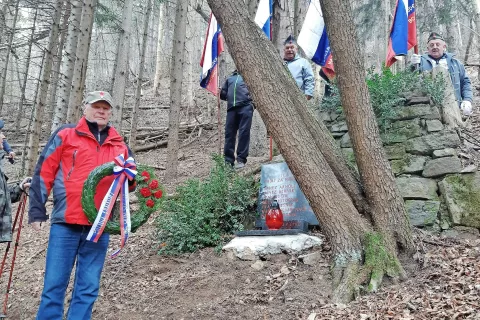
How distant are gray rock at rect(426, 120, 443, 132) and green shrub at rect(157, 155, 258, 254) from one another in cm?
237

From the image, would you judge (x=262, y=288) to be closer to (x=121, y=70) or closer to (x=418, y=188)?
(x=418, y=188)

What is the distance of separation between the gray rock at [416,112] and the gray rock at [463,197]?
0.97 metres

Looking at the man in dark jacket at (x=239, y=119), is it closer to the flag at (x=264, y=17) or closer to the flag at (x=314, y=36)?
the flag at (x=264, y=17)

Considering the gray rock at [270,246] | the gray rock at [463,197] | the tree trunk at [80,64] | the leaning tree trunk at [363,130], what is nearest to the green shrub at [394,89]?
the gray rock at [463,197]

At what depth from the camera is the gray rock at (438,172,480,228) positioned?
459 centimetres

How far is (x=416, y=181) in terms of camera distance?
16.5ft

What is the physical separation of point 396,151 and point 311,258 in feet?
6.88

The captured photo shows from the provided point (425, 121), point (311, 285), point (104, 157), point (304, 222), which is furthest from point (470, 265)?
point (104, 157)

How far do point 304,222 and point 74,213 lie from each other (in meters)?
2.60

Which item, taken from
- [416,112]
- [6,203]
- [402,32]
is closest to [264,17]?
[402,32]

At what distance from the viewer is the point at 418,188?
16.2 ft

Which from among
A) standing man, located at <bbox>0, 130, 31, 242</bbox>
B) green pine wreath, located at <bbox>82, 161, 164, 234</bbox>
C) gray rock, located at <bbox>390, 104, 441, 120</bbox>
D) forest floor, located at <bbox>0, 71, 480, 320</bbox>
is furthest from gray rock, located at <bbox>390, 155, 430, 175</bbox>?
standing man, located at <bbox>0, 130, 31, 242</bbox>

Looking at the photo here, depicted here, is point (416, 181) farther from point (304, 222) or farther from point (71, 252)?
point (71, 252)

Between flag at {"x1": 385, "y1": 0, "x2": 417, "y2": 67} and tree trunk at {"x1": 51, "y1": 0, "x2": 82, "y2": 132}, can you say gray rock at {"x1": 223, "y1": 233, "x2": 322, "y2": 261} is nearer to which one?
flag at {"x1": 385, "y1": 0, "x2": 417, "y2": 67}
